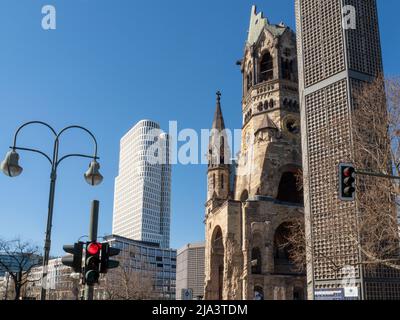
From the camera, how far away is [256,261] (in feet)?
159

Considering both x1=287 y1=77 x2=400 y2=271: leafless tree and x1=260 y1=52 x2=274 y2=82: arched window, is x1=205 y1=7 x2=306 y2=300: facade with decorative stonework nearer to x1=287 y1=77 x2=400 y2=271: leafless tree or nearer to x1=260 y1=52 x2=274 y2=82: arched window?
x1=260 y1=52 x2=274 y2=82: arched window

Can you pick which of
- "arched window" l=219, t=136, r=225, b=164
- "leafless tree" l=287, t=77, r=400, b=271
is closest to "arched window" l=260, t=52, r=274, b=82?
"arched window" l=219, t=136, r=225, b=164

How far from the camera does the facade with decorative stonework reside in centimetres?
4616

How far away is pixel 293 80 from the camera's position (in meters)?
55.9

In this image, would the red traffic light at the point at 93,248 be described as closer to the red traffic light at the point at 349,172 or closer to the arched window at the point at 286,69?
→ the red traffic light at the point at 349,172

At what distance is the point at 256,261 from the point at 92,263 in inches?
1514

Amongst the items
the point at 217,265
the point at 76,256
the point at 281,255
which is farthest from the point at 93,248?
the point at 217,265

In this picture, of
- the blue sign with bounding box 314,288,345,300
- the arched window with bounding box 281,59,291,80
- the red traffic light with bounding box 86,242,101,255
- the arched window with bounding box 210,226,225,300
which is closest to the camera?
the red traffic light with bounding box 86,242,101,255

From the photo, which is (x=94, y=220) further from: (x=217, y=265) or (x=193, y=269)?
(x=193, y=269)

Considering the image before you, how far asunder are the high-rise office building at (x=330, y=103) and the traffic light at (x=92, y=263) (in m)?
19.4

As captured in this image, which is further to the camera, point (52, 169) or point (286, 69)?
point (286, 69)

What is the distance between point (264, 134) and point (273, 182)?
5690 mm
